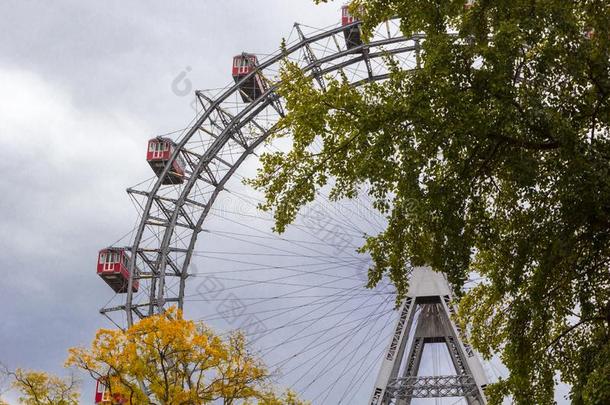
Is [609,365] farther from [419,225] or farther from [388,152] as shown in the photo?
[388,152]

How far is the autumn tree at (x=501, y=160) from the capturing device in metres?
10.2

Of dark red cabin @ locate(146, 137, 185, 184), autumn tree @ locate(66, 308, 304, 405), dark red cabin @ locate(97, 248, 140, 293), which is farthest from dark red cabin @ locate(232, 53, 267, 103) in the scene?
autumn tree @ locate(66, 308, 304, 405)

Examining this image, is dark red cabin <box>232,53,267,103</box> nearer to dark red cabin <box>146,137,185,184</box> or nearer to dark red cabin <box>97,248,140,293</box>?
dark red cabin <box>146,137,185,184</box>

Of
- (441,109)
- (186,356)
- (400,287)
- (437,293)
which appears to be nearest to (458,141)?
(441,109)

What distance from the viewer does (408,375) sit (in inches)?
1390

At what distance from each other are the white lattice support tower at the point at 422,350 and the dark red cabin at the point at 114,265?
12.6m

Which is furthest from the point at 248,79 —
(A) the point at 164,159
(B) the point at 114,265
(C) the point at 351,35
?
(B) the point at 114,265

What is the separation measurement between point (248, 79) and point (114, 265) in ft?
34.6

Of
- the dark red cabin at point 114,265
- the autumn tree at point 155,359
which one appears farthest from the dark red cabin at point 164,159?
the autumn tree at point 155,359

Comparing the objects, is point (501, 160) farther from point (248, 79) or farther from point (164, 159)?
point (164, 159)

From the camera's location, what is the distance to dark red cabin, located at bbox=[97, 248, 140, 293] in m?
36.0

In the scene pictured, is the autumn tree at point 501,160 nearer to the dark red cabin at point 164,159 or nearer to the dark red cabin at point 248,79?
the dark red cabin at point 248,79

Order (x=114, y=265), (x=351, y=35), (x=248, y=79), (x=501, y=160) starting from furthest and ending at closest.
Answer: (x=114, y=265)
(x=248, y=79)
(x=351, y=35)
(x=501, y=160)

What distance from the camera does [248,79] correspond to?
34688 mm
